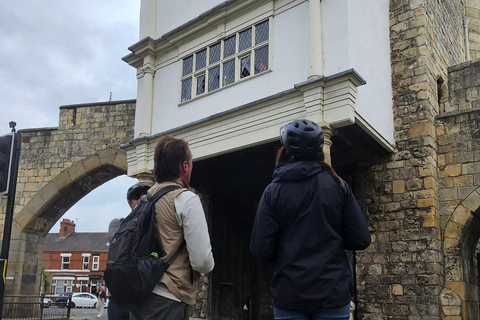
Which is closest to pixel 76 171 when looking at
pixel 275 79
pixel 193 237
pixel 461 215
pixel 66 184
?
pixel 66 184

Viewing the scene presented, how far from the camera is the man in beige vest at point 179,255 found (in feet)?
9.64

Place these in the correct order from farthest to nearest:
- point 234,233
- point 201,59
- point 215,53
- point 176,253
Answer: point 234,233 < point 201,59 < point 215,53 < point 176,253

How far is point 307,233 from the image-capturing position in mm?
2936

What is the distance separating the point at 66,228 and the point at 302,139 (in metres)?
62.0

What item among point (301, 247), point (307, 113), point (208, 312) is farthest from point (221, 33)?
point (301, 247)

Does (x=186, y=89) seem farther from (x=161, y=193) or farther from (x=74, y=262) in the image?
(x=74, y=262)

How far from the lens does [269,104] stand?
10.4m

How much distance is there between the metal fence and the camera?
16.0 m

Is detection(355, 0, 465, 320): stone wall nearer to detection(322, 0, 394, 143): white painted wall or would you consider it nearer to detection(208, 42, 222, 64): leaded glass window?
detection(322, 0, 394, 143): white painted wall

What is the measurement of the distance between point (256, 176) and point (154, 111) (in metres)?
3.06

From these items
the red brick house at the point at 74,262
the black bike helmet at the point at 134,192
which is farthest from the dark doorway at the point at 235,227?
the red brick house at the point at 74,262

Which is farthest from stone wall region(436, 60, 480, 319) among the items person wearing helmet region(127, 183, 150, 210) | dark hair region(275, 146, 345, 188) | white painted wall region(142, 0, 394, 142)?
dark hair region(275, 146, 345, 188)

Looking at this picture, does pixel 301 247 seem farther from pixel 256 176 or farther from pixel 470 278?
pixel 256 176

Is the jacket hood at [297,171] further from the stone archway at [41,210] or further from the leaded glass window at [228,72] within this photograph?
the stone archway at [41,210]
